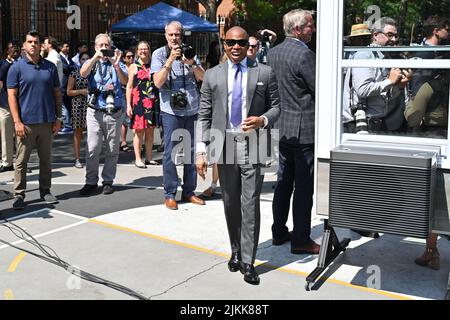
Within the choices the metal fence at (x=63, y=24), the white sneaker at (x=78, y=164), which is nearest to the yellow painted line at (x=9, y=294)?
the white sneaker at (x=78, y=164)

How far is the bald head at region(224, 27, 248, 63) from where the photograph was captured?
497 cm

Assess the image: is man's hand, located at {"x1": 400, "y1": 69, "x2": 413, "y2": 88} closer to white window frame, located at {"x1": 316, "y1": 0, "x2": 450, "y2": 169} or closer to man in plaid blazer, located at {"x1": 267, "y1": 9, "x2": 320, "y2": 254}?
white window frame, located at {"x1": 316, "y1": 0, "x2": 450, "y2": 169}

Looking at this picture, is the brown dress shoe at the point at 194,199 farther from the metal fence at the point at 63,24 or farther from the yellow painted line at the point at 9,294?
the metal fence at the point at 63,24

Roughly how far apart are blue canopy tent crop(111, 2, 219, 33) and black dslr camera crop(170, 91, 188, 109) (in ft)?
40.2

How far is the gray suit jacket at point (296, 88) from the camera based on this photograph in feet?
17.7

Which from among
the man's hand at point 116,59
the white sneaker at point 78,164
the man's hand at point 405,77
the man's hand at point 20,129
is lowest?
the white sneaker at point 78,164

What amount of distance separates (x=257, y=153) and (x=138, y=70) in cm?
554

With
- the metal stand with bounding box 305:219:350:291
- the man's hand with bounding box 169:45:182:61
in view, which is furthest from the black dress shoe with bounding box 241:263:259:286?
the man's hand with bounding box 169:45:182:61

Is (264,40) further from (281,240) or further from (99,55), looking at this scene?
(281,240)

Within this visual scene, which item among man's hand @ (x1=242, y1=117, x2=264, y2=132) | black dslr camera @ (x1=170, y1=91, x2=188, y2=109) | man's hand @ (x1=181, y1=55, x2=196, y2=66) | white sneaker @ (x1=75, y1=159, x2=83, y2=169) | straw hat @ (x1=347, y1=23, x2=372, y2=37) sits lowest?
white sneaker @ (x1=75, y1=159, x2=83, y2=169)

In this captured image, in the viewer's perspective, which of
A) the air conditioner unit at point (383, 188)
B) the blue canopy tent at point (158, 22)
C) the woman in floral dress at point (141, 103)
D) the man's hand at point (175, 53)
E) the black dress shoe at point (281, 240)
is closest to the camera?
the air conditioner unit at point (383, 188)

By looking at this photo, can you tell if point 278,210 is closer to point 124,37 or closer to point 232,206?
point 232,206

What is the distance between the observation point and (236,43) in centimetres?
499

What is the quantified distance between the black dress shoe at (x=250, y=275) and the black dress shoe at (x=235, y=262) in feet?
0.78
